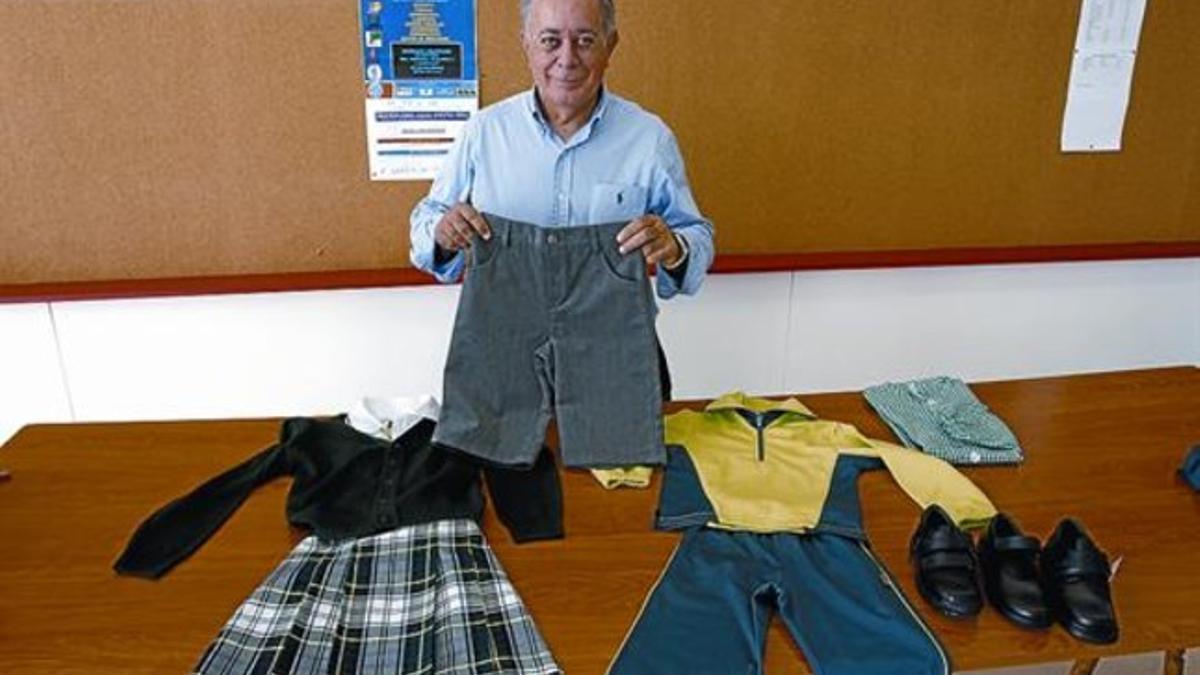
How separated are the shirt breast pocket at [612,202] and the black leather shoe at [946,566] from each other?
785mm

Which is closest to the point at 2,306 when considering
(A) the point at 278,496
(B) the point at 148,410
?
(B) the point at 148,410

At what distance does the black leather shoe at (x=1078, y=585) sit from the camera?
0.99m

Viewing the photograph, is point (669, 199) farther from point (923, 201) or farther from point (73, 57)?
point (73, 57)

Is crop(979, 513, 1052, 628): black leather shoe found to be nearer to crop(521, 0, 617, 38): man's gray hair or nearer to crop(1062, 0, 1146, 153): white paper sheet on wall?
crop(521, 0, 617, 38): man's gray hair

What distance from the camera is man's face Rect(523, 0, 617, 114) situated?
4.67 ft

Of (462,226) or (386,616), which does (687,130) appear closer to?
(462,226)

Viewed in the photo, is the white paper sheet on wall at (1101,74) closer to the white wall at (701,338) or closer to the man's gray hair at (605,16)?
the white wall at (701,338)

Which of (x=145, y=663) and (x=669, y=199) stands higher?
(x=669, y=199)

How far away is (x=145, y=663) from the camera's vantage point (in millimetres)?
935

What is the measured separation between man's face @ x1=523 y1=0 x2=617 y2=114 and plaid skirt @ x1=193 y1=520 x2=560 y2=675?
81 centimetres

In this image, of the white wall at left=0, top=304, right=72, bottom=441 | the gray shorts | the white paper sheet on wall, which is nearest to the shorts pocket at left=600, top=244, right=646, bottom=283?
the gray shorts

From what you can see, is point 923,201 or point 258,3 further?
point 923,201

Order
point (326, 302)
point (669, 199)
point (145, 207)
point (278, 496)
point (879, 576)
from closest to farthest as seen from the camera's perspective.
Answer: point (879, 576) → point (278, 496) → point (669, 199) → point (145, 207) → point (326, 302)

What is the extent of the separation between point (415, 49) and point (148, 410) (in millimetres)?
1269
